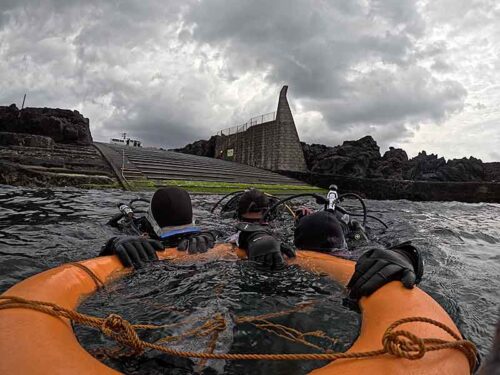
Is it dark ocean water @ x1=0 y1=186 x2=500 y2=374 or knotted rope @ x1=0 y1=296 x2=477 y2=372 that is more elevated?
knotted rope @ x1=0 y1=296 x2=477 y2=372

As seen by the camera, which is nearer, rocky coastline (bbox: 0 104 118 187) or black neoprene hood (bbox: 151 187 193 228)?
black neoprene hood (bbox: 151 187 193 228)

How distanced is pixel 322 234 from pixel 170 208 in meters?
1.67

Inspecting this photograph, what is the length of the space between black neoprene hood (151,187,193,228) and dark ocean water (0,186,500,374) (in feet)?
2.15

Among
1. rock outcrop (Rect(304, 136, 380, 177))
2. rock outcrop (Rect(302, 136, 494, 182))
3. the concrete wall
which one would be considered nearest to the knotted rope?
the concrete wall

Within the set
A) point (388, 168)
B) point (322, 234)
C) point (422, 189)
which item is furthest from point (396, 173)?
point (322, 234)

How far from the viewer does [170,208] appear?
11.6 feet

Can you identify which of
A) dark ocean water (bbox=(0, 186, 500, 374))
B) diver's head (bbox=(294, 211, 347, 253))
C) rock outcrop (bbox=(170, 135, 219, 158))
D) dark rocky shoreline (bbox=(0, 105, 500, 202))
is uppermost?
rock outcrop (bbox=(170, 135, 219, 158))

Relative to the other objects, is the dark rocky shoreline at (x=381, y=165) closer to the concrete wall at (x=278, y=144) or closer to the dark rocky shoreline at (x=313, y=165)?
the dark rocky shoreline at (x=313, y=165)

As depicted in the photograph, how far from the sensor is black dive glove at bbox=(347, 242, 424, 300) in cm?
207

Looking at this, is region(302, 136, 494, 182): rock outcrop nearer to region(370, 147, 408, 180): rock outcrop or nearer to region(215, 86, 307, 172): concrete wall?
region(370, 147, 408, 180): rock outcrop

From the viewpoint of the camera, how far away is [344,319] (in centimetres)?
215

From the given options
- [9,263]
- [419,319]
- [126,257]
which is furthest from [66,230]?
[419,319]

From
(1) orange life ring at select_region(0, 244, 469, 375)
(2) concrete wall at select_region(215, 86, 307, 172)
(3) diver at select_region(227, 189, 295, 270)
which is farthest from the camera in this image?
(2) concrete wall at select_region(215, 86, 307, 172)

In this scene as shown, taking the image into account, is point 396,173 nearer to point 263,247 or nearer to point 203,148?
point 203,148
